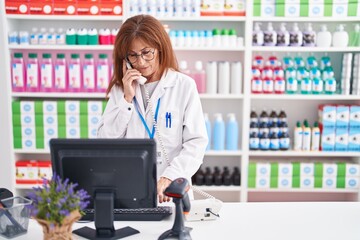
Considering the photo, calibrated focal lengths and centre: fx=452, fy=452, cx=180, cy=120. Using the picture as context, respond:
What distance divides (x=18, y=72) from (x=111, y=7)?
979 millimetres

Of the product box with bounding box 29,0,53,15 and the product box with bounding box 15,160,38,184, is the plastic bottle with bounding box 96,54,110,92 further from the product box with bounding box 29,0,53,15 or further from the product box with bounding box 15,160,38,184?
the product box with bounding box 15,160,38,184

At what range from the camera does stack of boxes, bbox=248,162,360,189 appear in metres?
4.00

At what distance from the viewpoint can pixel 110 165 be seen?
173cm

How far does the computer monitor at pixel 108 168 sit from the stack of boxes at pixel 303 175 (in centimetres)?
238

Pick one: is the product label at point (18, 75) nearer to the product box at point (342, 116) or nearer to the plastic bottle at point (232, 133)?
the plastic bottle at point (232, 133)

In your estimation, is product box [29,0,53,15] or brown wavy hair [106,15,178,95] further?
product box [29,0,53,15]

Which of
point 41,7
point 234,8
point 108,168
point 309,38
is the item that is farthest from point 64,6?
point 108,168

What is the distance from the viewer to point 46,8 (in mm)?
3836

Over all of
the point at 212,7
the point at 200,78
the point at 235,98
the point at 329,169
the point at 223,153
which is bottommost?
the point at 329,169

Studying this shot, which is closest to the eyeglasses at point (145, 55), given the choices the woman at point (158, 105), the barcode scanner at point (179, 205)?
the woman at point (158, 105)

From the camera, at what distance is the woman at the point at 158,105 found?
7.60 ft

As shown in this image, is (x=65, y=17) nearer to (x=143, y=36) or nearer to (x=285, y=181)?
(x=143, y=36)

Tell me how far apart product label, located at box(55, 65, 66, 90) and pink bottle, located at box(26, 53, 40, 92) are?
167 mm

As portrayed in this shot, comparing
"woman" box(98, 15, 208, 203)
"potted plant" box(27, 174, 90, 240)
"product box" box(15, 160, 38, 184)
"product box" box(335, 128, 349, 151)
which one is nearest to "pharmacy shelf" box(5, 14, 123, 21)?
"product box" box(15, 160, 38, 184)
